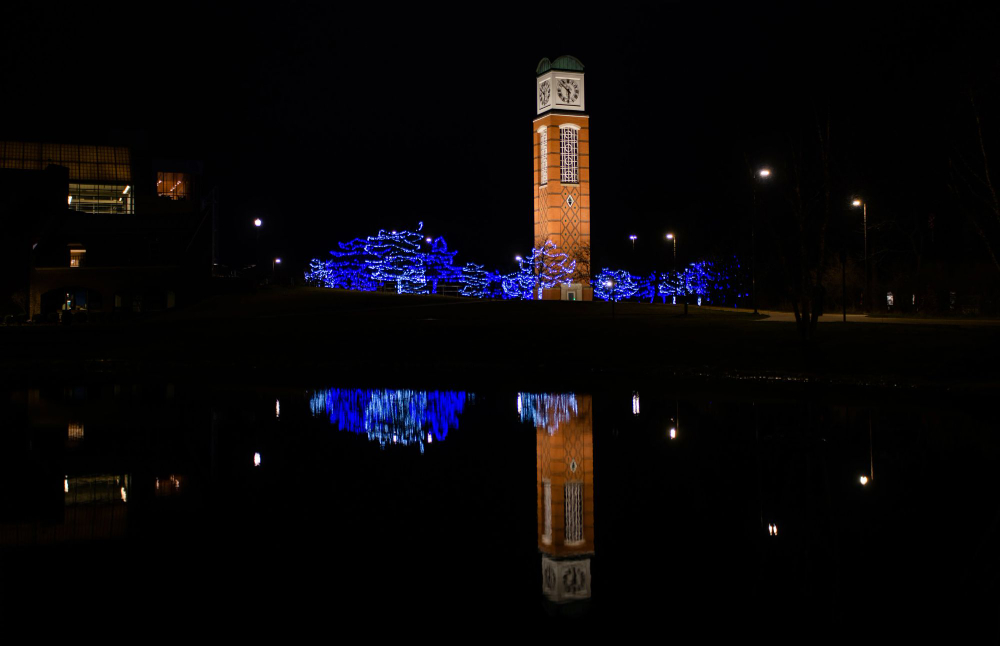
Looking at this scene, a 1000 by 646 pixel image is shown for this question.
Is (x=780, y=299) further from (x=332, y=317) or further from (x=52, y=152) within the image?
(x=52, y=152)

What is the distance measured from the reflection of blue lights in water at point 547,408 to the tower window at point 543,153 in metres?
49.6

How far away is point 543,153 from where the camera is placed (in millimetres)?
69625

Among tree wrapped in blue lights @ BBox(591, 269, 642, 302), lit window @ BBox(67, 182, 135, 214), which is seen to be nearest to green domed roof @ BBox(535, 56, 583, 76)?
tree wrapped in blue lights @ BBox(591, 269, 642, 302)

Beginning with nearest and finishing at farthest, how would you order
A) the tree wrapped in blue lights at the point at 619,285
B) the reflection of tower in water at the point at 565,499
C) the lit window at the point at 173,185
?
the reflection of tower in water at the point at 565,499, the tree wrapped in blue lights at the point at 619,285, the lit window at the point at 173,185

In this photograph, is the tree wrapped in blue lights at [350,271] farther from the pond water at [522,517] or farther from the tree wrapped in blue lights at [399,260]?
the pond water at [522,517]

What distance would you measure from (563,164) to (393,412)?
5288 cm

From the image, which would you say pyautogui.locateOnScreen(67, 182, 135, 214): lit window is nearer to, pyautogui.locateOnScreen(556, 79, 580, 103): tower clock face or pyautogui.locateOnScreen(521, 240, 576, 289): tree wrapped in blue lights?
pyautogui.locateOnScreen(521, 240, 576, 289): tree wrapped in blue lights

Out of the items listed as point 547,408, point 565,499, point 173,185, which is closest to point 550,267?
point 547,408

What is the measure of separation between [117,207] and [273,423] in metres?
84.9

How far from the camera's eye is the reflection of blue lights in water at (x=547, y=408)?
1661 centimetres

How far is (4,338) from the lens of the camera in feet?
121

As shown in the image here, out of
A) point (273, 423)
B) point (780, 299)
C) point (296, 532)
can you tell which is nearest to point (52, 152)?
point (780, 299)

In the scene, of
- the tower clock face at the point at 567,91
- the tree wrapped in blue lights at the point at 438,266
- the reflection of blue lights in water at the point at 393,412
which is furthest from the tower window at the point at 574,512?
the tree wrapped in blue lights at the point at 438,266

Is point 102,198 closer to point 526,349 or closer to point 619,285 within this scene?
point 619,285
